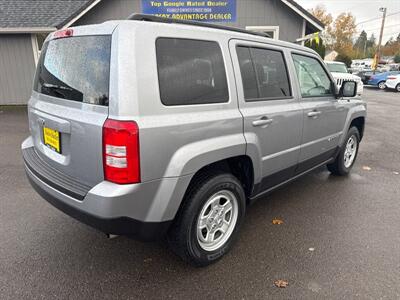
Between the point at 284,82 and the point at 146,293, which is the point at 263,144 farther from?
the point at 146,293

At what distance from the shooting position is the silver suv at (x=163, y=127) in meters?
1.99

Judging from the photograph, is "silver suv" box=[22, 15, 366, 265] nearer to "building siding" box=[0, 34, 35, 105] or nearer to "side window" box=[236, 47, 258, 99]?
"side window" box=[236, 47, 258, 99]

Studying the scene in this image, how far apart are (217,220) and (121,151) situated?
121cm

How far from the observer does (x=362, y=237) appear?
10.3 feet

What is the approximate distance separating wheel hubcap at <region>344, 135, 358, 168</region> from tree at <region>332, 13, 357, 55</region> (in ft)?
195

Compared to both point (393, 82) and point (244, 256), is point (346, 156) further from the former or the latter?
point (393, 82)

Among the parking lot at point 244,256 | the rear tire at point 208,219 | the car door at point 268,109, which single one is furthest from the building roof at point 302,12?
the rear tire at point 208,219

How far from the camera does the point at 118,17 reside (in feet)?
36.4

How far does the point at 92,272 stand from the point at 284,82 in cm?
259

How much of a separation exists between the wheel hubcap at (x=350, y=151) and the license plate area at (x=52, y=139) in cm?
410

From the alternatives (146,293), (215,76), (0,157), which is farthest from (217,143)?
(0,157)

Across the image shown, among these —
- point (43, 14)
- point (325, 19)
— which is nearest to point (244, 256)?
point (43, 14)

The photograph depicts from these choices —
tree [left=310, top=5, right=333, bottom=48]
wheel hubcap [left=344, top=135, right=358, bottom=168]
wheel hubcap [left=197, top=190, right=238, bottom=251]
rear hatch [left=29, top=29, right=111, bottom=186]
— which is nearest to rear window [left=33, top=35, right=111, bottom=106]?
rear hatch [left=29, top=29, right=111, bottom=186]

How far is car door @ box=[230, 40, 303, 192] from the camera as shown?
268cm
